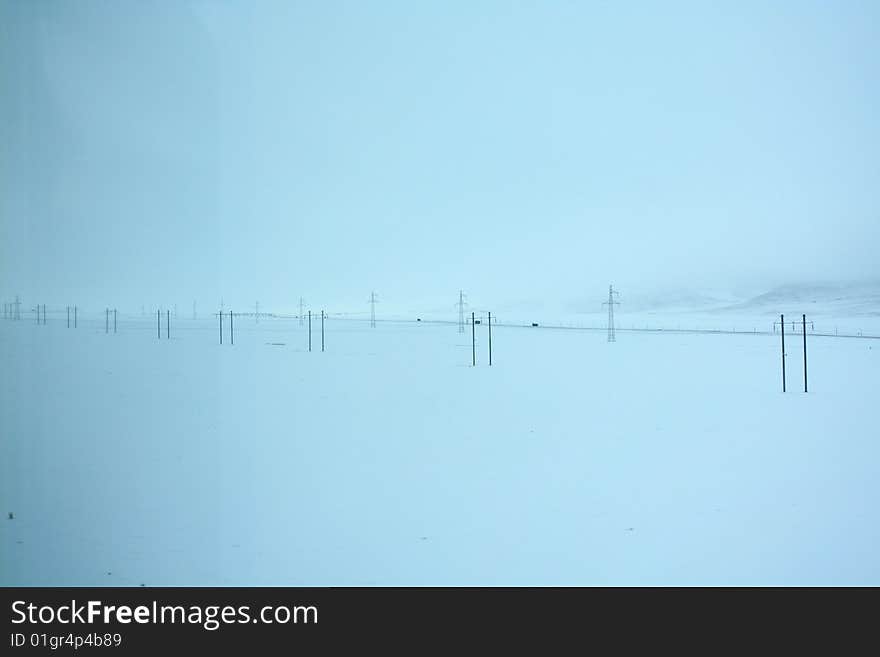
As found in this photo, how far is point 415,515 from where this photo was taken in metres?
9.29

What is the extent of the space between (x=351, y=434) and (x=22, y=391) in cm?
1424

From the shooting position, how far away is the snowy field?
24.7 feet

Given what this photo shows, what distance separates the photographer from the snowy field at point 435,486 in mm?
7516

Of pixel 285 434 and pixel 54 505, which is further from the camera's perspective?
pixel 285 434

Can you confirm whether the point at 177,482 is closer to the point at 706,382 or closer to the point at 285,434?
the point at 285,434

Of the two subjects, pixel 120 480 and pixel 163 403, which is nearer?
pixel 120 480

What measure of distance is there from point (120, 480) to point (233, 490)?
227 centimetres

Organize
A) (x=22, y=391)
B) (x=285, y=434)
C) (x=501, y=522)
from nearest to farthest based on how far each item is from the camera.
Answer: (x=501, y=522) → (x=285, y=434) → (x=22, y=391)

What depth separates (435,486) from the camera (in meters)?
10.9

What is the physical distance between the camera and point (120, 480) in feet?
36.0
